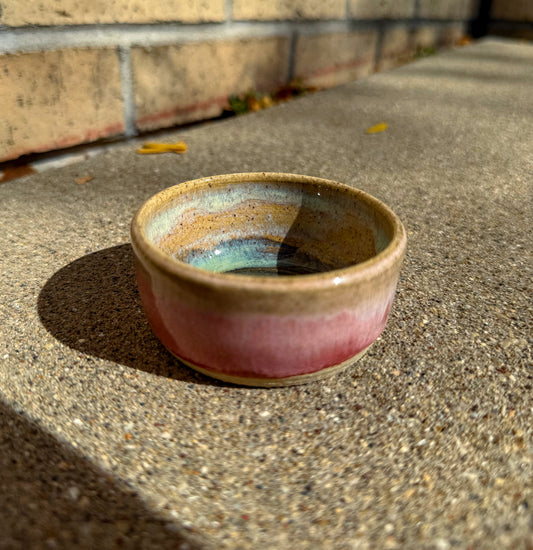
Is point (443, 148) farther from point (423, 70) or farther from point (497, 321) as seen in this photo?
point (423, 70)

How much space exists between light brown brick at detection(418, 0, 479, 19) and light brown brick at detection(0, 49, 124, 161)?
272cm

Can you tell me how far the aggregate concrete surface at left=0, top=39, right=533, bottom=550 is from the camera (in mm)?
722

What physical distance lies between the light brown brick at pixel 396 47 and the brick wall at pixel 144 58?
1.55 feet

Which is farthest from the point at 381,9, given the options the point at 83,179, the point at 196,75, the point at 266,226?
the point at 266,226

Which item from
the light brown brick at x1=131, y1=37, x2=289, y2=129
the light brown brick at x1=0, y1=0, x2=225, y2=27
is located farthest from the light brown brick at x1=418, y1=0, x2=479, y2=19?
the light brown brick at x1=0, y1=0, x2=225, y2=27

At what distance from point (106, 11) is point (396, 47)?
240 cm

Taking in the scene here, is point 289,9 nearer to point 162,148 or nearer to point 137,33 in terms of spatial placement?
point 137,33

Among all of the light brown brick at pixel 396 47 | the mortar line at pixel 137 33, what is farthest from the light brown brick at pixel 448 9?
the mortar line at pixel 137 33

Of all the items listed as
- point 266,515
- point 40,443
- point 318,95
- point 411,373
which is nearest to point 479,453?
point 411,373

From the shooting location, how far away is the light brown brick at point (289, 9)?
2.40 meters

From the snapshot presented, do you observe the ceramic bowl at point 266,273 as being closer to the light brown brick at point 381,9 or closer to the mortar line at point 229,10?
the mortar line at point 229,10

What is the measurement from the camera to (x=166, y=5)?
6.86 feet

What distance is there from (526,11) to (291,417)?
5.02 metres

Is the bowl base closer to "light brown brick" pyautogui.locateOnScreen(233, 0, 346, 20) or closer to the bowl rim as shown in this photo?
the bowl rim
